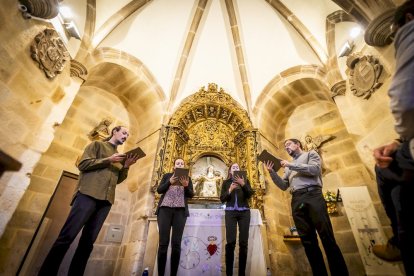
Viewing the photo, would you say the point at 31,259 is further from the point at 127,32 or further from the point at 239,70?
the point at 239,70

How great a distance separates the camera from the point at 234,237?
2.85 metres

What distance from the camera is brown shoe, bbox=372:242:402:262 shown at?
2951 millimetres

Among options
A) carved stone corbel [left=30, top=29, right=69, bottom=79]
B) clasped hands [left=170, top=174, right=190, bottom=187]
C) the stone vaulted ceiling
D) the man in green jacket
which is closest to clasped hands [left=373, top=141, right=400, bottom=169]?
clasped hands [left=170, top=174, right=190, bottom=187]

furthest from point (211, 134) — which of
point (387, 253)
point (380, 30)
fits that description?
point (387, 253)

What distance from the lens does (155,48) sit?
5.27m

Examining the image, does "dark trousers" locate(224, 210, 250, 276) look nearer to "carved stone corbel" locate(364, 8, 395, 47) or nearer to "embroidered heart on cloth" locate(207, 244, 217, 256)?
"embroidered heart on cloth" locate(207, 244, 217, 256)

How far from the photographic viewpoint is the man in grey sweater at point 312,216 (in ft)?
6.88

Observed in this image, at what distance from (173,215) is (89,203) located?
3.38ft

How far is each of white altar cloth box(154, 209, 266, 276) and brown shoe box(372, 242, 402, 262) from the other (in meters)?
1.59

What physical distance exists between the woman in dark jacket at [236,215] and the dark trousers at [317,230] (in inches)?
28.9

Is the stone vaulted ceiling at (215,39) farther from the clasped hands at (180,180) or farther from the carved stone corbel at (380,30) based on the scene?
the clasped hands at (180,180)

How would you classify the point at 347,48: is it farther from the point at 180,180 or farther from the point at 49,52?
the point at 49,52

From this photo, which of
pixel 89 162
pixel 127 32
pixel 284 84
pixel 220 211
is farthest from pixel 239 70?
pixel 89 162

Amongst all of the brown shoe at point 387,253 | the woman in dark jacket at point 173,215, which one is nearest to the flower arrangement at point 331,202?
the brown shoe at point 387,253
